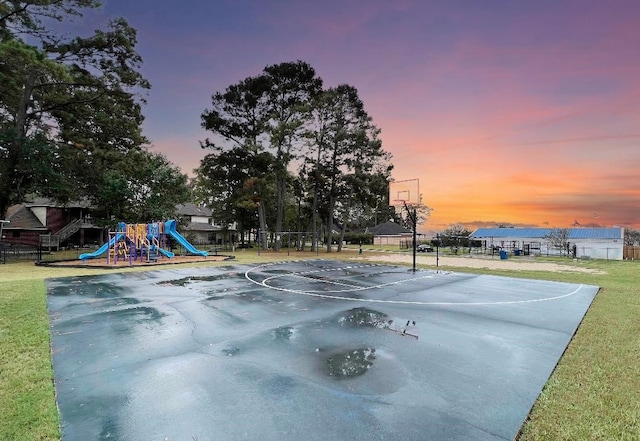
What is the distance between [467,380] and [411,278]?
34.7 feet

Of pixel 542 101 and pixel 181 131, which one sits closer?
pixel 542 101

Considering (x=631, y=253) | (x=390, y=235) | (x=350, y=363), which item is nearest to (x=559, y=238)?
(x=631, y=253)

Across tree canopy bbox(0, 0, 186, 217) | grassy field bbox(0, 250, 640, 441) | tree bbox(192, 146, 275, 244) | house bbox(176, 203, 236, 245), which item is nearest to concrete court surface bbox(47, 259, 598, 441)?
grassy field bbox(0, 250, 640, 441)

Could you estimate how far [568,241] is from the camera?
34.6 metres

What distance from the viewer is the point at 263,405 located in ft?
12.3

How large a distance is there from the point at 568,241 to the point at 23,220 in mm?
57825

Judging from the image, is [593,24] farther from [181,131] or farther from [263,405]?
[181,131]

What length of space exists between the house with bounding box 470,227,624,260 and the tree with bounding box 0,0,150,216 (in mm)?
33406

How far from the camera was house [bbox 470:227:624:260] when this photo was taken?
31.3 meters

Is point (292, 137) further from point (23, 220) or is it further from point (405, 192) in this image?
point (23, 220)

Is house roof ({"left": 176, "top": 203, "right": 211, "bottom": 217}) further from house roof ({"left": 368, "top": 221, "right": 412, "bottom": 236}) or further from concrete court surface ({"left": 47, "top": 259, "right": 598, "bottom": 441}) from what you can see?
concrete court surface ({"left": 47, "top": 259, "right": 598, "bottom": 441})

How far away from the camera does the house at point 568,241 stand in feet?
103

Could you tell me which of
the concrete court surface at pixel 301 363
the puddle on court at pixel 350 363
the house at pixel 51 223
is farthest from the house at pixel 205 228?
the puddle on court at pixel 350 363

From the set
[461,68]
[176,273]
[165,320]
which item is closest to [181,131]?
[176,273]
